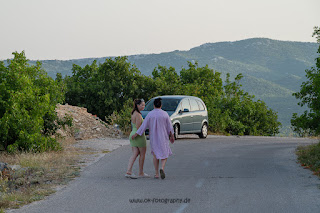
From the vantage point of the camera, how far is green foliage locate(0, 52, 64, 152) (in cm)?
1484

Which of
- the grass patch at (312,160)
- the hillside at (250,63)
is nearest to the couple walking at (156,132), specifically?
the grass patch at (312,160)

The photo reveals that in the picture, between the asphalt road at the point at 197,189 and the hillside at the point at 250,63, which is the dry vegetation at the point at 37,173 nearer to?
the asphalt road at the point at 197,189

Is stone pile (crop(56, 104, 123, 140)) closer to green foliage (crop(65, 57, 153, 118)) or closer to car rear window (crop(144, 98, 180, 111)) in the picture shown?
car rear window (crop(144, 98, 180, 111))

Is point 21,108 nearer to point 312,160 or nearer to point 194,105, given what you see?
point 312,160

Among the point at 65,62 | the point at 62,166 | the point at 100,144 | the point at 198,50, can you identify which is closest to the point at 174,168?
the point at 62,166

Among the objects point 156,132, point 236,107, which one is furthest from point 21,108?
point 236,107

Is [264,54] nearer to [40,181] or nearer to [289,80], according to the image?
[289,80]

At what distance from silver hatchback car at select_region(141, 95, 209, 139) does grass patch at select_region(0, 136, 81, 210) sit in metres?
5.83

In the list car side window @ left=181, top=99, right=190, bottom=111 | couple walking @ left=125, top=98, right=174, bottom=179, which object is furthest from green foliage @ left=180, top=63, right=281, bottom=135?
couple walking @ left=125, top=98, right=174, bottom=179

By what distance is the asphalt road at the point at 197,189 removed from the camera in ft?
25.3

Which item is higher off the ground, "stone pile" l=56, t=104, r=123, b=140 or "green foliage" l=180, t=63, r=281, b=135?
"stone pile" l=56, t=104, r=123, b=140

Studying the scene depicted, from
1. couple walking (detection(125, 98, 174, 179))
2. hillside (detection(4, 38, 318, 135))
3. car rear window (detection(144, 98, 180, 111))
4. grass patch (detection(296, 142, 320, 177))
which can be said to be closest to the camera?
couple walking (detection(125, 98, 174, 179))

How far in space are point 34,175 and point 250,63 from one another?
17617 cm

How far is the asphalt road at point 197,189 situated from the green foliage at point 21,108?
2.39 metres
